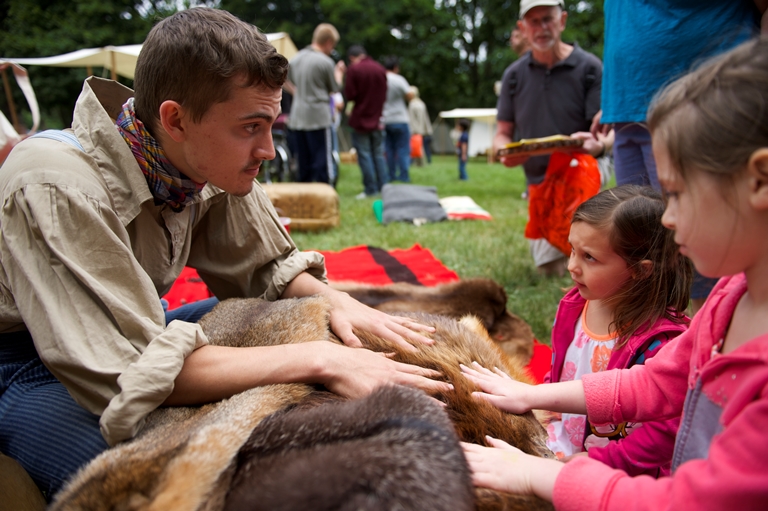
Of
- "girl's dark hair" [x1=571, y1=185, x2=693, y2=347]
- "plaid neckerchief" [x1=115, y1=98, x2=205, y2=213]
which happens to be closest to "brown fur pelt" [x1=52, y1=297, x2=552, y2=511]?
"girl's dark hair" [x1=571, y1=185, x2=693, y2=347]

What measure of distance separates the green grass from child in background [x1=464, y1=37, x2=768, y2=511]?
2.16 metres

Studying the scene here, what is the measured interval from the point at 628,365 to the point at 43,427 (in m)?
1.83

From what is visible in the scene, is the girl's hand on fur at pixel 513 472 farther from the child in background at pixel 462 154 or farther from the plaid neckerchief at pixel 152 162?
the child in background at pixel 462 154

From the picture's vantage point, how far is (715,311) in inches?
48.8

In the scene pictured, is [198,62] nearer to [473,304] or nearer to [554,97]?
[473,304]

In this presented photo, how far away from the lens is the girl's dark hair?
194 centimetres

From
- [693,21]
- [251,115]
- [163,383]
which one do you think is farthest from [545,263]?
[163,383]

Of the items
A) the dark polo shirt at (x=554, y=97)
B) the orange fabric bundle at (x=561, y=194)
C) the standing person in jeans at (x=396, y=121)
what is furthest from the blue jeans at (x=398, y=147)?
the orange fabric bundle at (x=561, y=194)

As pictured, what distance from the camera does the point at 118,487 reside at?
1.12 m

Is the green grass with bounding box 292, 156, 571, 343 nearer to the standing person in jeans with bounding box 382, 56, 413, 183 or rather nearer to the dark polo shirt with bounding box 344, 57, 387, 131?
the dark polo shirt with bounding box 344, 57, 387, 131

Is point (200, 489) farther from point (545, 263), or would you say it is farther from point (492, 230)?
point (492, 230)

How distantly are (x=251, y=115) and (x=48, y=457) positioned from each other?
46.4 inches

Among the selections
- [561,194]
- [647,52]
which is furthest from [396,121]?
[647,52]

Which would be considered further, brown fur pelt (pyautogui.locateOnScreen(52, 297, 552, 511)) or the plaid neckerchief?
the plaid neckerchief
